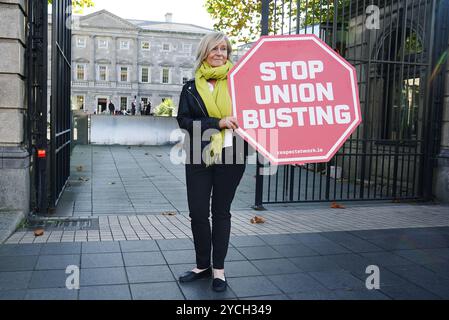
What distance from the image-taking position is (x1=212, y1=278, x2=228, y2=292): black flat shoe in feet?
12.1

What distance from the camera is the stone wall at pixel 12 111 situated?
5.80 meters

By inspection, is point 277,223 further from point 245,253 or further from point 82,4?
point 82,4

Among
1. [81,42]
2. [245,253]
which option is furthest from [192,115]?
[81,42]

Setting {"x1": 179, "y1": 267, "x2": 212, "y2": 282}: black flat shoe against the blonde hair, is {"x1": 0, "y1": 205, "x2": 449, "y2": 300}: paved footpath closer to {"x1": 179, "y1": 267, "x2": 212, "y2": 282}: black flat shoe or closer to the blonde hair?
{"x1": 179, "y1": 267, "x2": 212, "y2": 282}: black flat shoe

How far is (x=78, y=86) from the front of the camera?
71438mm

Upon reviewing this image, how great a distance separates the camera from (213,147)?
11.4 ft

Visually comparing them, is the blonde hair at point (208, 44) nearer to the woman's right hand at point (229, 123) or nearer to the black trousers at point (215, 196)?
the woman's right hand at point (229, 123)

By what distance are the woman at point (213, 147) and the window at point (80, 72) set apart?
237ft

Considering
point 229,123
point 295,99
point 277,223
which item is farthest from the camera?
point 277,223

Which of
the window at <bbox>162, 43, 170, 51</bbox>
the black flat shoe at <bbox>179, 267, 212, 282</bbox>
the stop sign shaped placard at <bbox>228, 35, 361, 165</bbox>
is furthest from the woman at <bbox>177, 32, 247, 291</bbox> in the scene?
the window at <bbox>162, 43, 170, 51</bbox>

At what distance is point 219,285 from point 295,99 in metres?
1.62

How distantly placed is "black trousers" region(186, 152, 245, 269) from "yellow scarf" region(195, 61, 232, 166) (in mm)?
137

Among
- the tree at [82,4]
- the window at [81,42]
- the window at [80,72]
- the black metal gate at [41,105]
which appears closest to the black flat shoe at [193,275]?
the black metal gate at [41,105]
